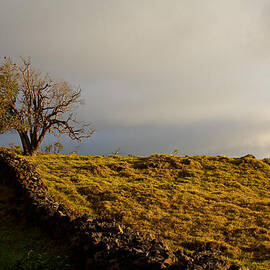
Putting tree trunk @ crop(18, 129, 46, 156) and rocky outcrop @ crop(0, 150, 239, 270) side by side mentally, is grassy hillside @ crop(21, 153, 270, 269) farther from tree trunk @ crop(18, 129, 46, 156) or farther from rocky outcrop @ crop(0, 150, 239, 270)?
tree trunk @ crop(18, 129, 46, 156)

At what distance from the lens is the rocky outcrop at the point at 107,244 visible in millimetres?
7320

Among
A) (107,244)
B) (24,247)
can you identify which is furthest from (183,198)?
(107,244)

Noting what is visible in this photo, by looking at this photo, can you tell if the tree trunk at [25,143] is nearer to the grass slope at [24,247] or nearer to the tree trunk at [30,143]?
the tree trunk at [30,143]

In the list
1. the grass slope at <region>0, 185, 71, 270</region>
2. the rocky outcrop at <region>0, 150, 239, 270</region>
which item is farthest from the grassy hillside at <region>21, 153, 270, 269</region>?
the grass slope at <region>0, 185, 71, 270</region>

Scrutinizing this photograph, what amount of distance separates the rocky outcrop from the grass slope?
0.43m

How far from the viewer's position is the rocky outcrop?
732 cm

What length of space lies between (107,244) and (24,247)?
413cm

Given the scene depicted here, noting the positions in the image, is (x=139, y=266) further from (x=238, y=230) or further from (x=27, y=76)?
(x=27, y=76)

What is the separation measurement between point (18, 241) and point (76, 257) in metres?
3.42

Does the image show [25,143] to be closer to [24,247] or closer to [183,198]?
[183,198]

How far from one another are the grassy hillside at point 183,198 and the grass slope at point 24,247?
4.37 meters

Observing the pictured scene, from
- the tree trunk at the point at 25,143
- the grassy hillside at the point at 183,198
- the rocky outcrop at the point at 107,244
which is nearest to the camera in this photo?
the rocky outcrop at the point at 107,244

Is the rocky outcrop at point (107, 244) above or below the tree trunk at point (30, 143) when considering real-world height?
below

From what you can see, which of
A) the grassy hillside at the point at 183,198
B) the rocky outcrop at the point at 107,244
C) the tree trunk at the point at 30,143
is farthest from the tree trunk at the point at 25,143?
the rocky outcrop at the point at 107,244
